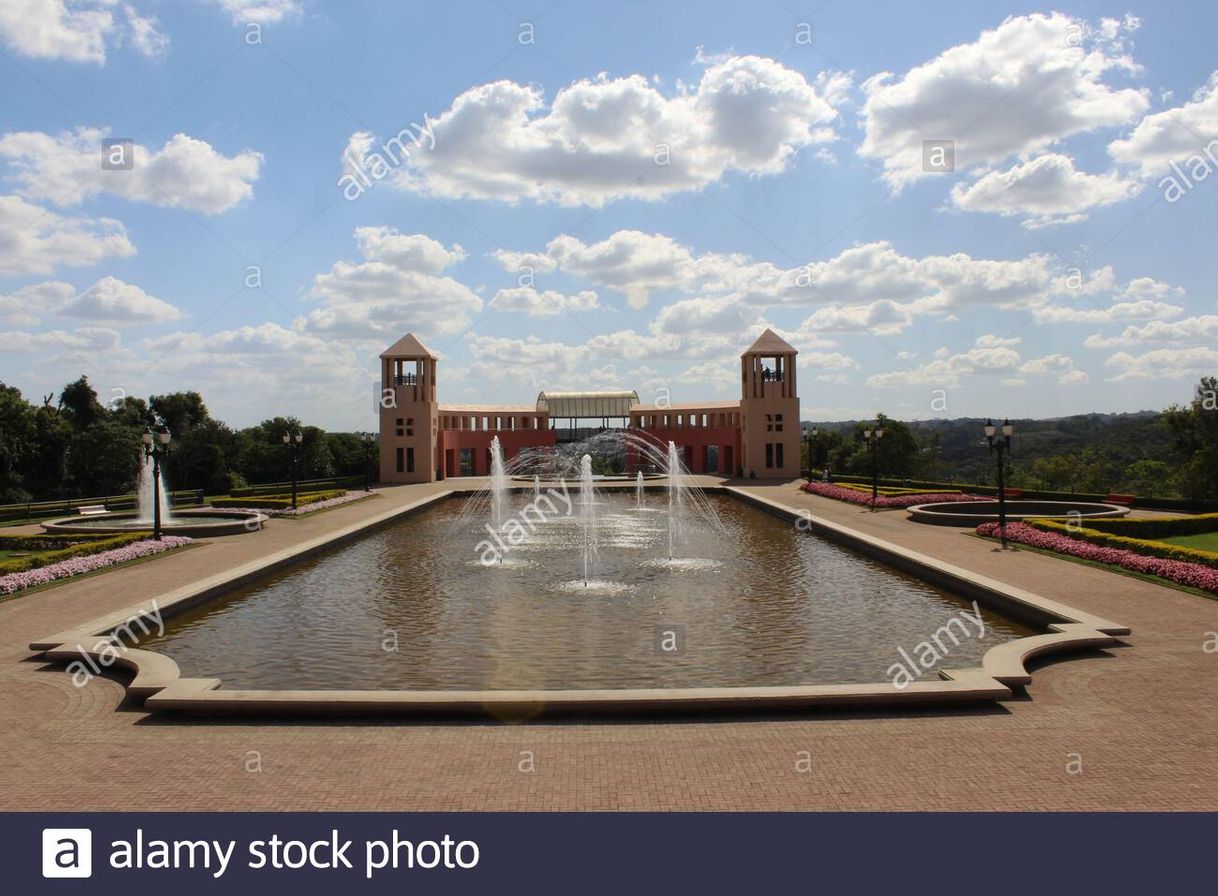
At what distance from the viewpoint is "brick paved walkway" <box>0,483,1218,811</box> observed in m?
5.71

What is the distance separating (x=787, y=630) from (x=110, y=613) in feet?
33.3

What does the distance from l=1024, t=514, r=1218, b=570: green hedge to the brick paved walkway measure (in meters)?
5.87

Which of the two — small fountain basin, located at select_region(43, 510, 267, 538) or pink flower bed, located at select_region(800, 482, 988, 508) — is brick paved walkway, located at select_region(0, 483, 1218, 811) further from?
pink flower bed, located at select_region(800, 482, 988, 508)

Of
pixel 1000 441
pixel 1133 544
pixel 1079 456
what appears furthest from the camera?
A: pixel 1079 456

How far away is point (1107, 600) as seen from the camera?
12180mm

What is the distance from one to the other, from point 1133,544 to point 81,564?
21136 millimetres

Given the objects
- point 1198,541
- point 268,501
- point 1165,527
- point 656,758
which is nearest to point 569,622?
point 656,758

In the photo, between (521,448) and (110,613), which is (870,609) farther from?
(521,448)

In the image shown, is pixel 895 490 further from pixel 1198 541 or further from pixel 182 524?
pixel 182 524

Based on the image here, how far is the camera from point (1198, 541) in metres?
17.9

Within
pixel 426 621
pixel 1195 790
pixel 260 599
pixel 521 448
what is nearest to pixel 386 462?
pixel 521 448

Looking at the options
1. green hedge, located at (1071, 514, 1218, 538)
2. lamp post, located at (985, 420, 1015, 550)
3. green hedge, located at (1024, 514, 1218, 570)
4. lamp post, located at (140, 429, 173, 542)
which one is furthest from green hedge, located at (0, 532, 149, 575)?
green hedge, located at (1071, 514, 1218, 538)

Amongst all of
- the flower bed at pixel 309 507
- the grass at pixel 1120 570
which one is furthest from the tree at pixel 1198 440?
the flower bed at pixel 309 507

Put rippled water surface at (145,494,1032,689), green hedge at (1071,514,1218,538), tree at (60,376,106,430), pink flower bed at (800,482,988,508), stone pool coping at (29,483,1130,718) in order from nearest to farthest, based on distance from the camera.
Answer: stone pool coping at (29,483,1130,718), rippled water surface at (145,494,1032,689), green hedge at (1071,514,1218,538), pink flower bed at (800,482,988,508), tree at (60,376,106,430)
